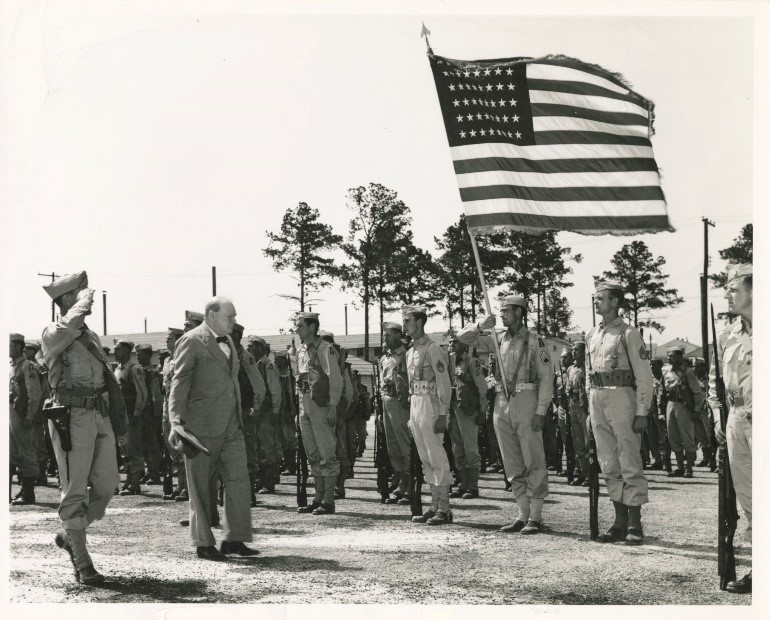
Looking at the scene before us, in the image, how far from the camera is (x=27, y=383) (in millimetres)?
12984

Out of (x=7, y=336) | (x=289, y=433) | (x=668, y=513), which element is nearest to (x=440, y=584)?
(x=7, y=336)

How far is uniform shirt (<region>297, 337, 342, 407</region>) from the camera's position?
1124cm

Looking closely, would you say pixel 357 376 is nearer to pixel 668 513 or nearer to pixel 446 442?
pixel 446 442

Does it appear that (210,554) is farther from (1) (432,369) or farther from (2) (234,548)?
(1) (432,369)

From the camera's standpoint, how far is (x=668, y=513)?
10.9 metres

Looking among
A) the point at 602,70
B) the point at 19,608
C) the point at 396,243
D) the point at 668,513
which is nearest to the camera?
the point at 19,608

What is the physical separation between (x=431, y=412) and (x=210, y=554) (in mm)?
3196

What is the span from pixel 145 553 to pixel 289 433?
7.66 meters

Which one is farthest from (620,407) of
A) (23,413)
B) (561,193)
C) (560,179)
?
(23,413)

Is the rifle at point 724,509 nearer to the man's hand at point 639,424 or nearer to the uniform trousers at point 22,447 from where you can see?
the man's hand at point 639,424

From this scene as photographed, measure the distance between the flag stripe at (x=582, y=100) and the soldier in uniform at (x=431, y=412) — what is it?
268cm

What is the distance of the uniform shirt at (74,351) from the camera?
734cm

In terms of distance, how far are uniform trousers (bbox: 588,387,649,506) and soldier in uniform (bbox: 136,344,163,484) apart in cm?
787

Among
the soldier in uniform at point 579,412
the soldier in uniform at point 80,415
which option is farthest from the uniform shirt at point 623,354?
the soldier in uniform at point 579,412
